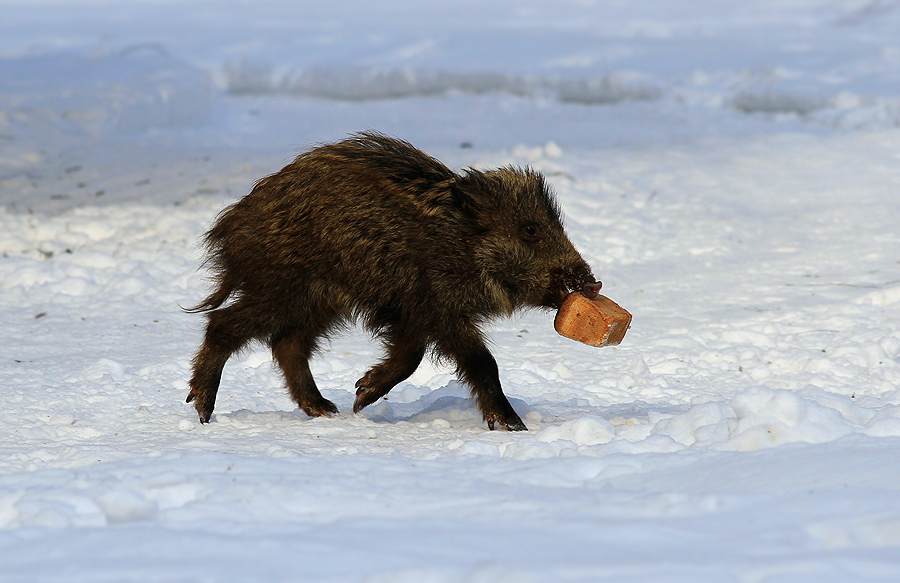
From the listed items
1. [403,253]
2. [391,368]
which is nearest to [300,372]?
[391,368]

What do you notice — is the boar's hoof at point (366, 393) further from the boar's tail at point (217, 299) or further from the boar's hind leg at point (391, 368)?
the boar's tail at point (217, 299)

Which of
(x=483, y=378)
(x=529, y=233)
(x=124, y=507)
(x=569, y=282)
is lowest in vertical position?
(x=483, y=378)

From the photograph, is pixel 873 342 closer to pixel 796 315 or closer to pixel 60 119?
pixel 796 315

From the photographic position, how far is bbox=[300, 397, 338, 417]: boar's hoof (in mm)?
5684

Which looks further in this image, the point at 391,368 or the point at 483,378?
the point at 391,368

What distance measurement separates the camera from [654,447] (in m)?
4.14

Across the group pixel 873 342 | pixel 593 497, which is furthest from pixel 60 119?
pixel 593 497

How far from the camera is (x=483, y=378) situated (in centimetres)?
518

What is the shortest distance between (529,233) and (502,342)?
7.21ft

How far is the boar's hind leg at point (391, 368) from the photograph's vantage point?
5406 mm

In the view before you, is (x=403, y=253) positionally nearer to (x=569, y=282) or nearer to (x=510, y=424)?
(x=569, y=282)

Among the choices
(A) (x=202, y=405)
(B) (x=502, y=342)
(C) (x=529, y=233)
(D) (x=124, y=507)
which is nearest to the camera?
(D) (x=124, y=507)

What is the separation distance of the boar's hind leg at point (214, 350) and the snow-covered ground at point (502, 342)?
0.47 ft

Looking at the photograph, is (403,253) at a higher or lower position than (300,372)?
higher
